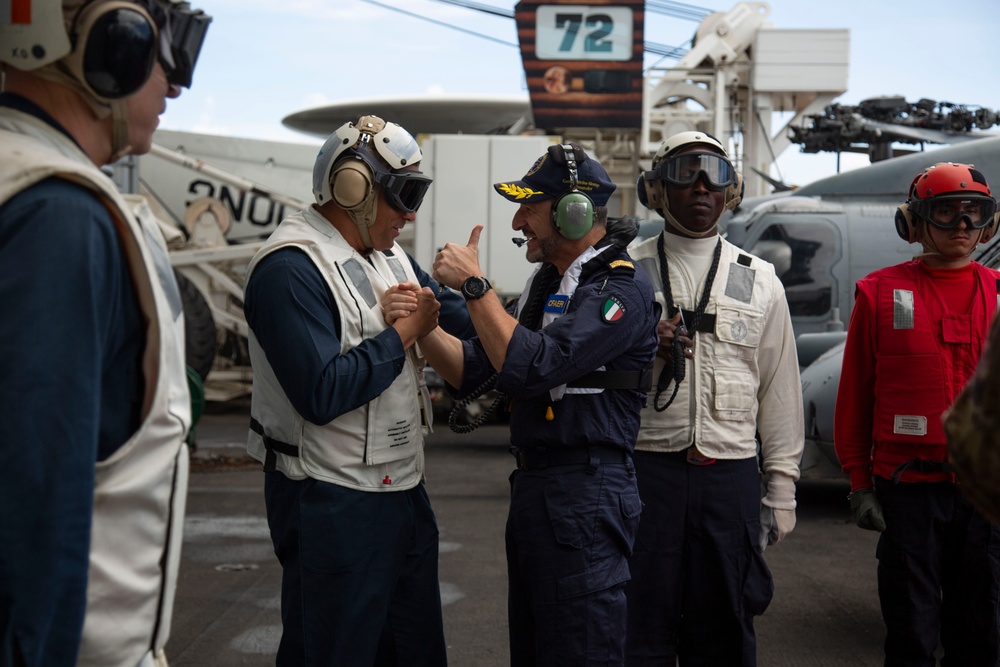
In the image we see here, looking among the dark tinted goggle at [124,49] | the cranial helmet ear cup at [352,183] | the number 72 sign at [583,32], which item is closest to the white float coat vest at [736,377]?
the cranial helmet ear cup at [352,183]

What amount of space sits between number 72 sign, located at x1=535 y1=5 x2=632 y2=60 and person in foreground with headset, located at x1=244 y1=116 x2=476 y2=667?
16.5m

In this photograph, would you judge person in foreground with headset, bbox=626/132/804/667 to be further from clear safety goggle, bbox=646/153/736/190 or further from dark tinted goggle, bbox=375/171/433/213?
dark tinted goggle, bbox=375/171/433/213

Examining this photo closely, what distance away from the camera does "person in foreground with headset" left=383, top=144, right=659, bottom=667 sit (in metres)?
3.00

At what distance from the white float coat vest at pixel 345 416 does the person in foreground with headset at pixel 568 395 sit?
0.12 metres

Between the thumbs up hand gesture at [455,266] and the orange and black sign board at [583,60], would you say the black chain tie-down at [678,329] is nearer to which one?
the thumbs up hand gesture at [455,266]

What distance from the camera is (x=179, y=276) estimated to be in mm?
14438

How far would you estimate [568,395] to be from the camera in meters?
3.15

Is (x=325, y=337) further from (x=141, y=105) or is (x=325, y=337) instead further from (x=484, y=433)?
(x=484, y=433)

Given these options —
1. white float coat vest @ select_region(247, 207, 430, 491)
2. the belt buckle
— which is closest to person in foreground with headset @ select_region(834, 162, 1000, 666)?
the belt buckle

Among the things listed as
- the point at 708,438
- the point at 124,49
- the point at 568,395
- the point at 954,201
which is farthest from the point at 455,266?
the point at 954,201

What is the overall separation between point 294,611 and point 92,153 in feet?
4.99

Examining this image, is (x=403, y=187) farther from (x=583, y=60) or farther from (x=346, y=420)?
(x=583, y=60)

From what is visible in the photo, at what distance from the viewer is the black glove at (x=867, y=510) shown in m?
3.64

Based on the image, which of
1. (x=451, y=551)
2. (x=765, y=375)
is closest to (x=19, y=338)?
(x=765, y=375)
